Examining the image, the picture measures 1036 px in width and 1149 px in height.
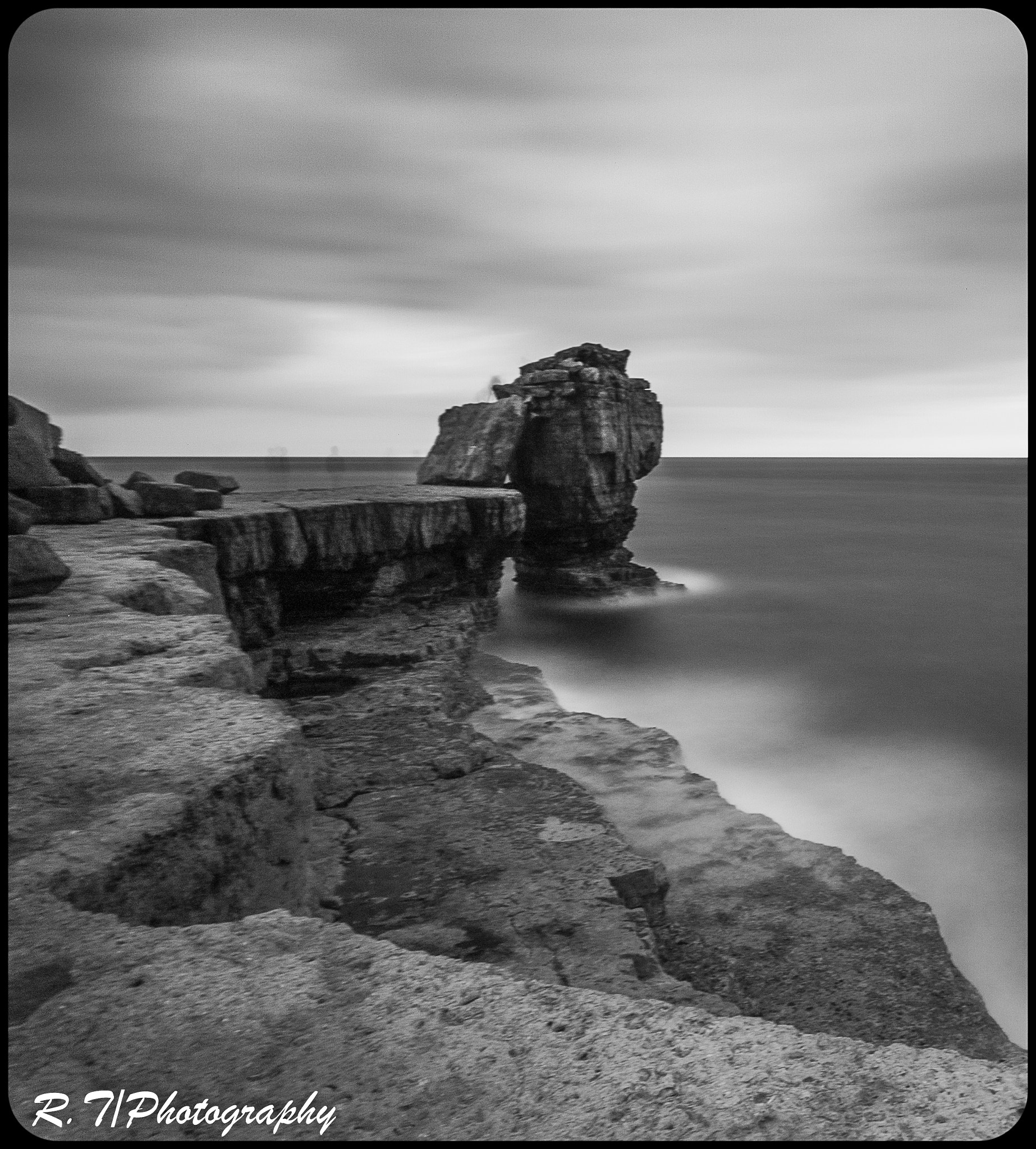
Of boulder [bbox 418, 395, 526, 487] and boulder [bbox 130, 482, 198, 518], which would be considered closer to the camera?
boulder [bbox 130, 482, 198, 518]

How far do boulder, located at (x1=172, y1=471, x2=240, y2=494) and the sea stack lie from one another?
10.4 meters

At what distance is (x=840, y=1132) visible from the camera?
2299mm

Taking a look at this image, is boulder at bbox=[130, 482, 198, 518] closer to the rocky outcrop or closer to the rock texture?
the rocky outcrop

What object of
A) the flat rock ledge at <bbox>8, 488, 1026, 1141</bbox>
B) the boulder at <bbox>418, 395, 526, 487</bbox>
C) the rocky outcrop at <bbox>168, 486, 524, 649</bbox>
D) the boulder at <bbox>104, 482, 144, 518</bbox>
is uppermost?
the boulder at <bbox>418, 395, 526, 487</bbox>

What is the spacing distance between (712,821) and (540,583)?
23.6 m

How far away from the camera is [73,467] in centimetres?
1336

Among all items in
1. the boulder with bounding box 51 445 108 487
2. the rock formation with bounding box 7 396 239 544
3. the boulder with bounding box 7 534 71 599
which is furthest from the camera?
the boulder with bounding box 51 445 108 487

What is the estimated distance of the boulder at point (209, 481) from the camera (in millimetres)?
17109

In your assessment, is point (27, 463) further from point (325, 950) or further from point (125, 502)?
point (325, 950)

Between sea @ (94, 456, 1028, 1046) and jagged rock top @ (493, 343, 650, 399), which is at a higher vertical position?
jagged rock top @ (493, 343, 650, 399)

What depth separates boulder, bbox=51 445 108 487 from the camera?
13195 mm

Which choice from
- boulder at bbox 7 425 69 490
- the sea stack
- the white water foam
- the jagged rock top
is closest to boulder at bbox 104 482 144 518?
boulder at bbox 7 425 69 490

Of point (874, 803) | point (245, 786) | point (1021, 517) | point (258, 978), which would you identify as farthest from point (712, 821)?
point (1021, 517)

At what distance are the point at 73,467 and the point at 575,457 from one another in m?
20.4
